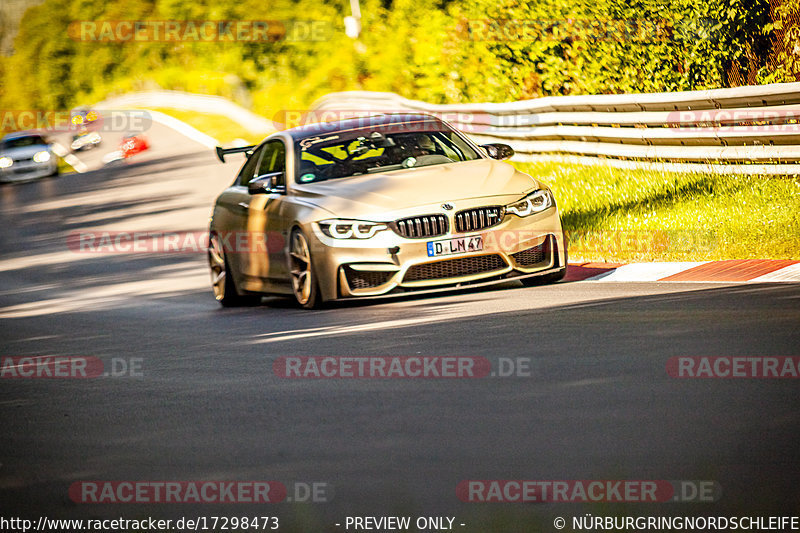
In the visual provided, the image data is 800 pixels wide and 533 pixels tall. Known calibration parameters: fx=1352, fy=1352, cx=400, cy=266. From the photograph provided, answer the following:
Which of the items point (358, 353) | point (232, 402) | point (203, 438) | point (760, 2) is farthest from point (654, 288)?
point (760, 2)

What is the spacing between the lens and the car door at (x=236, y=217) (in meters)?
12.4

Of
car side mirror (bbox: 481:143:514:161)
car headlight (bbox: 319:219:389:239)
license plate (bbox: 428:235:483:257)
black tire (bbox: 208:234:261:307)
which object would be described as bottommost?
black tire (bbox: 208:234:261:307)

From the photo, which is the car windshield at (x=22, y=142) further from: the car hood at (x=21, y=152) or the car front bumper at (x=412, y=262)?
the car front bumper at (x=412, y=262)

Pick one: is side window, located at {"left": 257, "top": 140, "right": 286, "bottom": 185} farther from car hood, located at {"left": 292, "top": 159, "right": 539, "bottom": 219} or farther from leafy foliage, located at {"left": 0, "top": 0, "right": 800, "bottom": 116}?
leafy foliage, located at {"left": 0, "top": 0, "right": 800, "bottom": 116}

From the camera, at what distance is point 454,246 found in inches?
412

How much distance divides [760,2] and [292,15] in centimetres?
5713

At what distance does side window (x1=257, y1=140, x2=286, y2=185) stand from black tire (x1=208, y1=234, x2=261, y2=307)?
943 mm

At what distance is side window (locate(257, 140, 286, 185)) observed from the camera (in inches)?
473

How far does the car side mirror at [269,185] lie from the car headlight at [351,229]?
113cm

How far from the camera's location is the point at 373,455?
223 inches

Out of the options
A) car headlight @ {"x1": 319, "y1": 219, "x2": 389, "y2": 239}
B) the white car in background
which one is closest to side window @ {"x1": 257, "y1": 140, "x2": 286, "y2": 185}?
car headlight @ {"x1": 319, "y1": 219, "x2": 389, "y2": 239}

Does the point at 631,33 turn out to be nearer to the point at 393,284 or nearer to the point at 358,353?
the point at 393,284

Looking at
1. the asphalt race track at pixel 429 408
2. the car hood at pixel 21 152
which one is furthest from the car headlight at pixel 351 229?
the car hood at pixel 21 152

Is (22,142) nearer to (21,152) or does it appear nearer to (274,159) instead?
(21,152)
